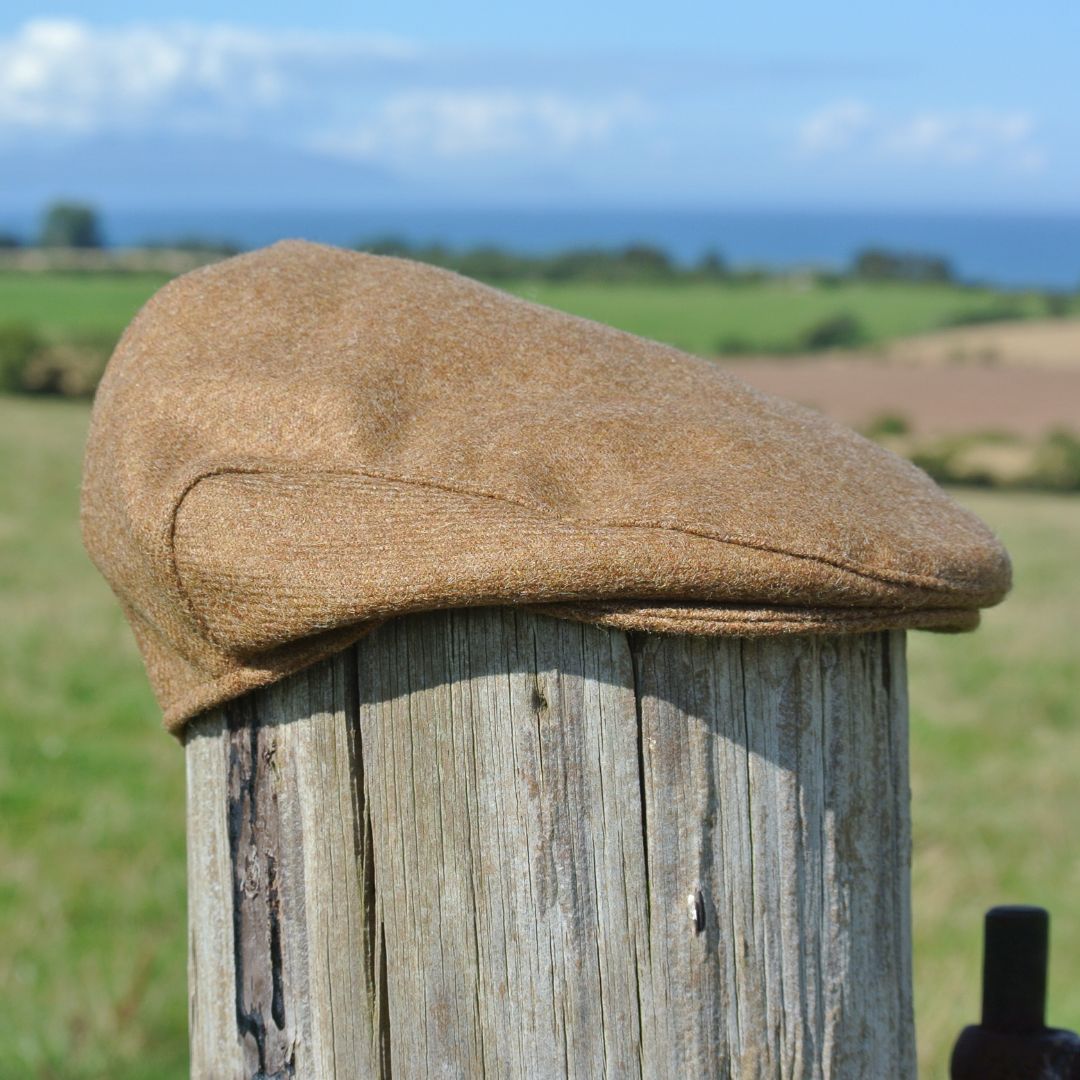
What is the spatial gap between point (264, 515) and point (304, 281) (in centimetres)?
44

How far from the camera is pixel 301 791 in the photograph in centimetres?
156

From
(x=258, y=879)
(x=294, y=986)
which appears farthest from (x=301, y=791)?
(x=294, y=986)

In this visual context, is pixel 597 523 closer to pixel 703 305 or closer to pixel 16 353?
pixel 16 353

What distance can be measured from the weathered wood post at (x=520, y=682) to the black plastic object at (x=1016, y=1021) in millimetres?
224

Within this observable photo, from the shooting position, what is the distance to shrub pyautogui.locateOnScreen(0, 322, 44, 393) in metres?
22.8

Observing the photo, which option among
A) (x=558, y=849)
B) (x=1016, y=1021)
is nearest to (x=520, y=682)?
(x=558, y=849)

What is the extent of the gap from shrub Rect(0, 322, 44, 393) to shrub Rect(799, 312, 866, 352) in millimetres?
14749

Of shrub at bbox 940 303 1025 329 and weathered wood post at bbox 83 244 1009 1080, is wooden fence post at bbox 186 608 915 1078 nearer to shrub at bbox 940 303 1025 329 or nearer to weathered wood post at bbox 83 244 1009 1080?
weathered wood post at bbox 83 244 1009 1080

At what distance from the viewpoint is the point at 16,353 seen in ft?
74.7

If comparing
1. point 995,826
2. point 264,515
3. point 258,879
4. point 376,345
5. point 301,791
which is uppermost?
point 376,345

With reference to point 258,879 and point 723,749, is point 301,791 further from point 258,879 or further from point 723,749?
point 723,749

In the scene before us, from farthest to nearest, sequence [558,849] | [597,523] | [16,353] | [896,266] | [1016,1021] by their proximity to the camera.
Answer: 1. [896,266]
2. [16,353]
3. [1016,1021]
4. [558,849]
5. [597,523]

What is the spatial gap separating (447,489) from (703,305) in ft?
109

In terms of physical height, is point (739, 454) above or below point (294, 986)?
above
